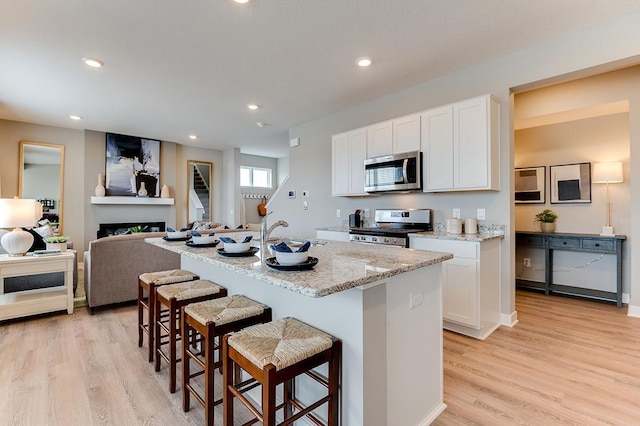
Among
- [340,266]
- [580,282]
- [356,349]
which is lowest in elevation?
[580,282]

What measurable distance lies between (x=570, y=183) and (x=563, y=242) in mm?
836

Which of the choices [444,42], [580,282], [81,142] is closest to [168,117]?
[81,142]

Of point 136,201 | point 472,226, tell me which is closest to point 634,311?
point 472,226

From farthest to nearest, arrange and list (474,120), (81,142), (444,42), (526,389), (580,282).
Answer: (81,142) < (580,282) < (474,120) < (444,42) < (526,389)

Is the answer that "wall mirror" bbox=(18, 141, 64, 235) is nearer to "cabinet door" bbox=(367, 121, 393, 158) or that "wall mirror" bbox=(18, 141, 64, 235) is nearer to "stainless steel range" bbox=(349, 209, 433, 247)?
"stainless steel range" bbox=(349, 209, 433, 247)

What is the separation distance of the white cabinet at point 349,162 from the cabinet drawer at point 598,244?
9.00ft

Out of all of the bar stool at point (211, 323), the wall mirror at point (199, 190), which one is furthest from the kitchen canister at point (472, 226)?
the wall mirror at point (199, 190)

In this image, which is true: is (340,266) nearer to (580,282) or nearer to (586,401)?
(586,401)

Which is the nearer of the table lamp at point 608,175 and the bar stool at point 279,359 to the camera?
the bar stool at point 279,359

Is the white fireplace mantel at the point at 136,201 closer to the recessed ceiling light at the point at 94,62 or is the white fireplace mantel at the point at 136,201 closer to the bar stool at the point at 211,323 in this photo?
the recessed ceiling light at the point at 94,62

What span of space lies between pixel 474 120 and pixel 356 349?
8.74 ft

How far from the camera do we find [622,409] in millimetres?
1799

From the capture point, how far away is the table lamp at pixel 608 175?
365 cm

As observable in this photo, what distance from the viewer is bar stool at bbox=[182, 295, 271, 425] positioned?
1.59 meters
